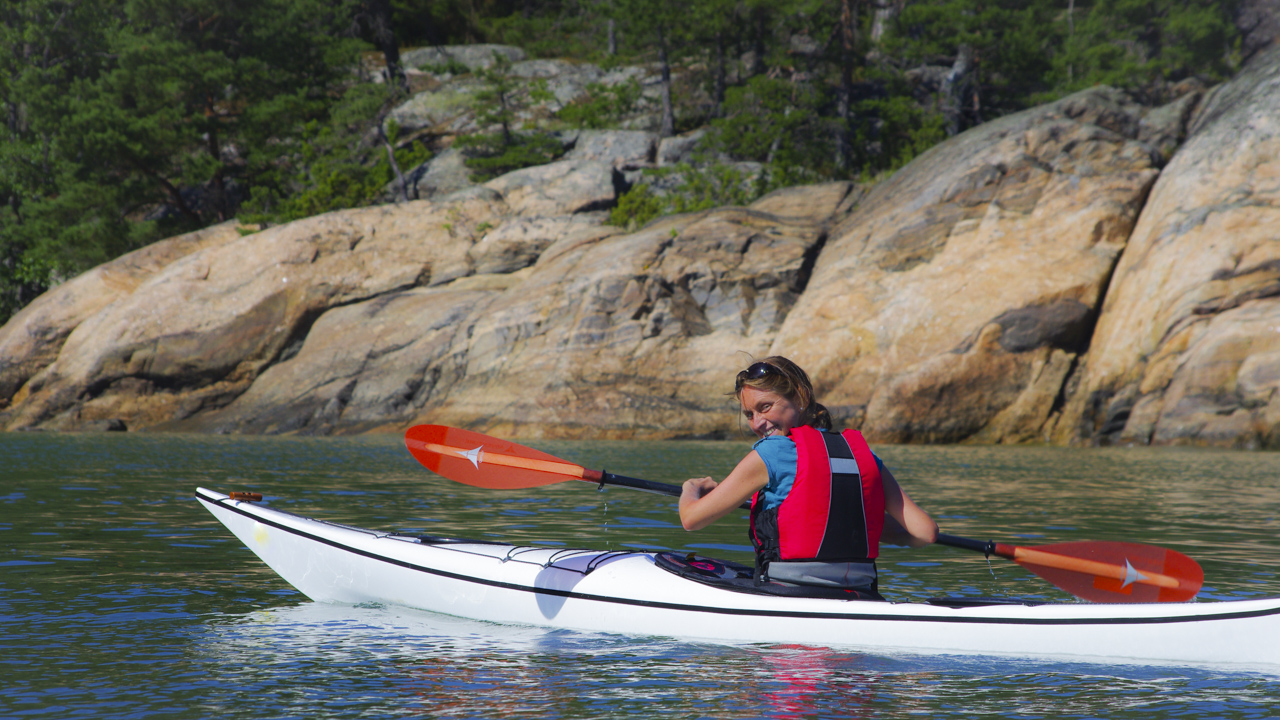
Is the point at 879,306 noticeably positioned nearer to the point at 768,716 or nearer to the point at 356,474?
the point at 356,474

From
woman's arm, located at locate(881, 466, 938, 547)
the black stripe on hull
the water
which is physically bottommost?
the water

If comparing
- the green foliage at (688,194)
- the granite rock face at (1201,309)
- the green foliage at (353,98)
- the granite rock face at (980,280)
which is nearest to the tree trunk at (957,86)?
the green foliage at (353,98)

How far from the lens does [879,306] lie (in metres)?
18.8

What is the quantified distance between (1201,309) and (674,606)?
1493 centimetres

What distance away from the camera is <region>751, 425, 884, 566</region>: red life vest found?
3.93 metres

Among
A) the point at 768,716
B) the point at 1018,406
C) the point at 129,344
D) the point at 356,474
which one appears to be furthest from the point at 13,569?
the point at 129,344

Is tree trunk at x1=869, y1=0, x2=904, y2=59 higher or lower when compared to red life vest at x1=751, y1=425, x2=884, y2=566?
higher

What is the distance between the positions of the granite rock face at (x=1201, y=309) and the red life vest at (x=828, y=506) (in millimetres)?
13574

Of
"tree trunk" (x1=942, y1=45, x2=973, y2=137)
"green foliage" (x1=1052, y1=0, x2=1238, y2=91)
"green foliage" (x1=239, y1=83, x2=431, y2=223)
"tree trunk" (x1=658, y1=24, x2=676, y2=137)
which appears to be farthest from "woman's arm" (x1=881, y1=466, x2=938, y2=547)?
"green foliage" (x1=1052, y1=0, x2=1238, y2=91)

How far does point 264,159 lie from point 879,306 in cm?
2020

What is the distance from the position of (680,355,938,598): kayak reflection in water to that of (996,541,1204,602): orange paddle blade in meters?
0.65

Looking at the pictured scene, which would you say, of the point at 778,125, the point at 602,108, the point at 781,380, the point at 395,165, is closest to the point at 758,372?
the point at 781,380

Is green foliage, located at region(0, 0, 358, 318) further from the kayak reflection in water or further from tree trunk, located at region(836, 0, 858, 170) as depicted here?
the kayak reflection in water

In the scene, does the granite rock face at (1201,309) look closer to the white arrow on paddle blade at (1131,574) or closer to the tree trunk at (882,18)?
the white arrow on paddle blade at (1131,574)
